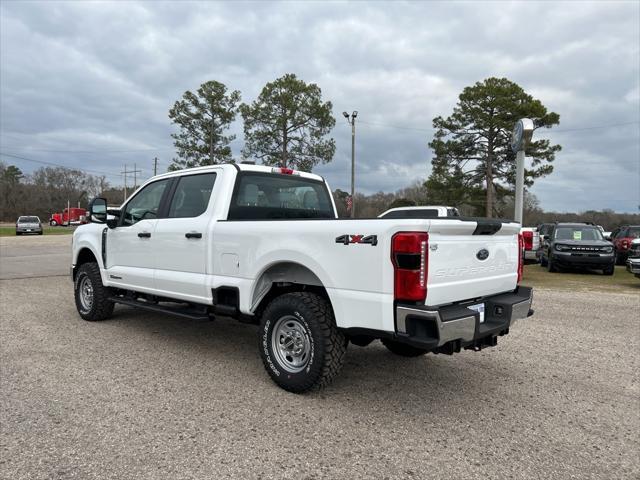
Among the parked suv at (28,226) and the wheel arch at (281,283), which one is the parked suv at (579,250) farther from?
the parked suv at (28,226)

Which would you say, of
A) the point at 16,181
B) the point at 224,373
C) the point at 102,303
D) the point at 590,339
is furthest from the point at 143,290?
the point at 16,181

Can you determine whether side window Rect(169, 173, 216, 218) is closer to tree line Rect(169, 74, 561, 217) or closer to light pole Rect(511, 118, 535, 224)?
light pole Rect(511, 118, 535, 224)

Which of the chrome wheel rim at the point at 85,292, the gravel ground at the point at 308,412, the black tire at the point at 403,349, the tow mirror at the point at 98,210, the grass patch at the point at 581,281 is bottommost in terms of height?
the gravel ground at the point at 308,412

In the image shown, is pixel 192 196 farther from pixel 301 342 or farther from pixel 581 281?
pixel 581 281

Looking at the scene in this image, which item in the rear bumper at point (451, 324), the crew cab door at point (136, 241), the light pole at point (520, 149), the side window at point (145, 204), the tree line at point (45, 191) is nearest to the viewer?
the rear bumper at point (451, 324)

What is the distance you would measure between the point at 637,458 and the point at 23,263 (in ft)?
56.2

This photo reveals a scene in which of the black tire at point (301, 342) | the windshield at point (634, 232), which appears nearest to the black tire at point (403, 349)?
the black tire at point (301, 342)

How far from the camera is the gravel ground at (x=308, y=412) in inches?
114

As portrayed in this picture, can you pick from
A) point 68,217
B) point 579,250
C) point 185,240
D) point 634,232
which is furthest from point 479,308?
point 68,217

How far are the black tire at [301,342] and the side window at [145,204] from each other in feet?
7.63

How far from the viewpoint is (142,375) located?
444cm

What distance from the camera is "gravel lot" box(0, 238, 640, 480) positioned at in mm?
2910

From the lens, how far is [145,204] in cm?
582

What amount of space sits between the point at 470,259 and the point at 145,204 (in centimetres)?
400
